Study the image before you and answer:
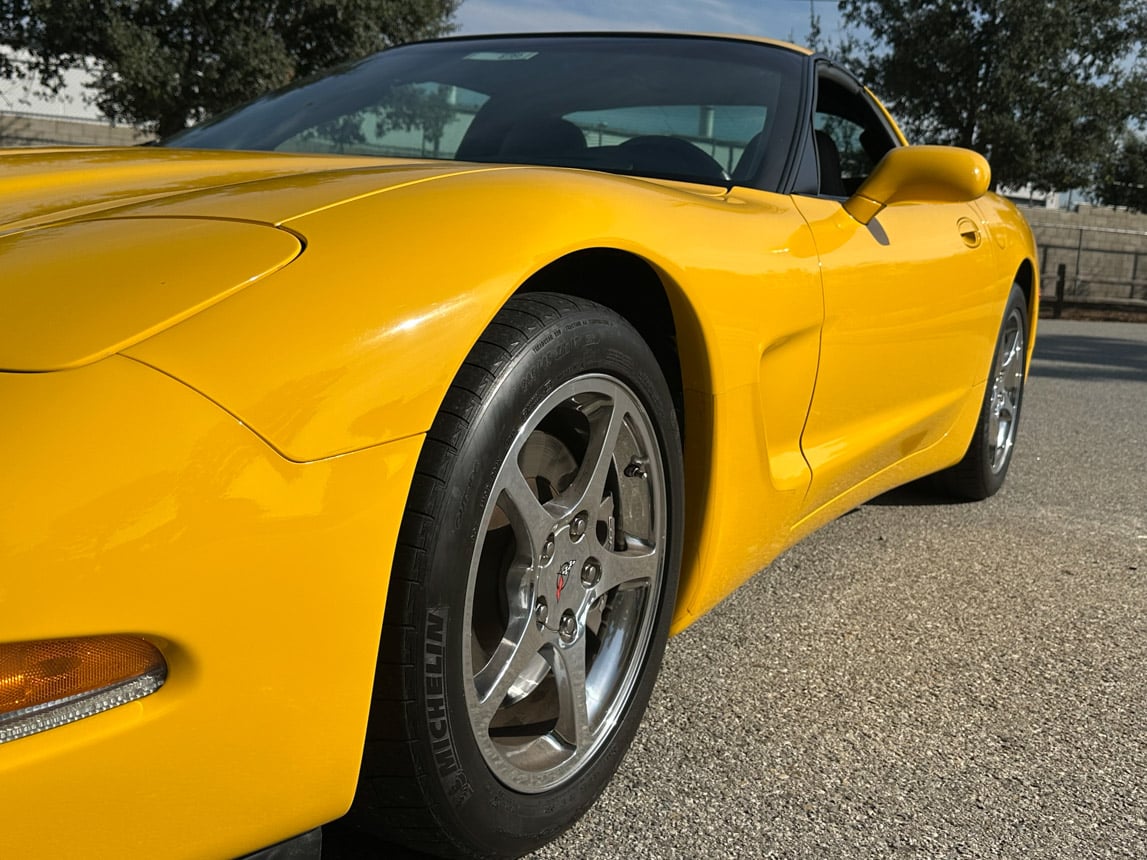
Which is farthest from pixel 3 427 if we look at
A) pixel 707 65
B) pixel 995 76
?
pixel 995 76

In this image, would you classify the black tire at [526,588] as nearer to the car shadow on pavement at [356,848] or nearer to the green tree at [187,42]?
the car shadow on pavement at [356,848]

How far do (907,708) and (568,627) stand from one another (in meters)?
0.83

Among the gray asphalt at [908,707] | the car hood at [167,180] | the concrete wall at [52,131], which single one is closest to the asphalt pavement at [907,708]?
the gray asphalt at [908,707]

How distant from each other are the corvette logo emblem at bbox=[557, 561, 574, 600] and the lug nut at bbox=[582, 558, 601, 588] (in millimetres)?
32

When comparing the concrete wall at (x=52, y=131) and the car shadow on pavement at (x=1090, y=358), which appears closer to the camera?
the car shadow on pavement at (x=1090, y=358)

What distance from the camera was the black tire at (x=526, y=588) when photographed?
1.25 metres

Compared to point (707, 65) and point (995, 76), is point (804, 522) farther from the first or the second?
point (995, 76)

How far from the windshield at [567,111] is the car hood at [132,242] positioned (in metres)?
0.71

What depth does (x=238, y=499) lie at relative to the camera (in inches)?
40.8

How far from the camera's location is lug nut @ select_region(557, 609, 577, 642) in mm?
1562

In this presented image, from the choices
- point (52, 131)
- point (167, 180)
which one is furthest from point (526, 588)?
point (52, 131)

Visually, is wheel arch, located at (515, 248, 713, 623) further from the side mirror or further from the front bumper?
the side mirror

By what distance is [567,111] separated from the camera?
2443mm

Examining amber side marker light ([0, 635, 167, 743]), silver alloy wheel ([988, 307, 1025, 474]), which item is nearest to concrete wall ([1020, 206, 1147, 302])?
silver alloy wheel ([988, 307, 1025, 474])
